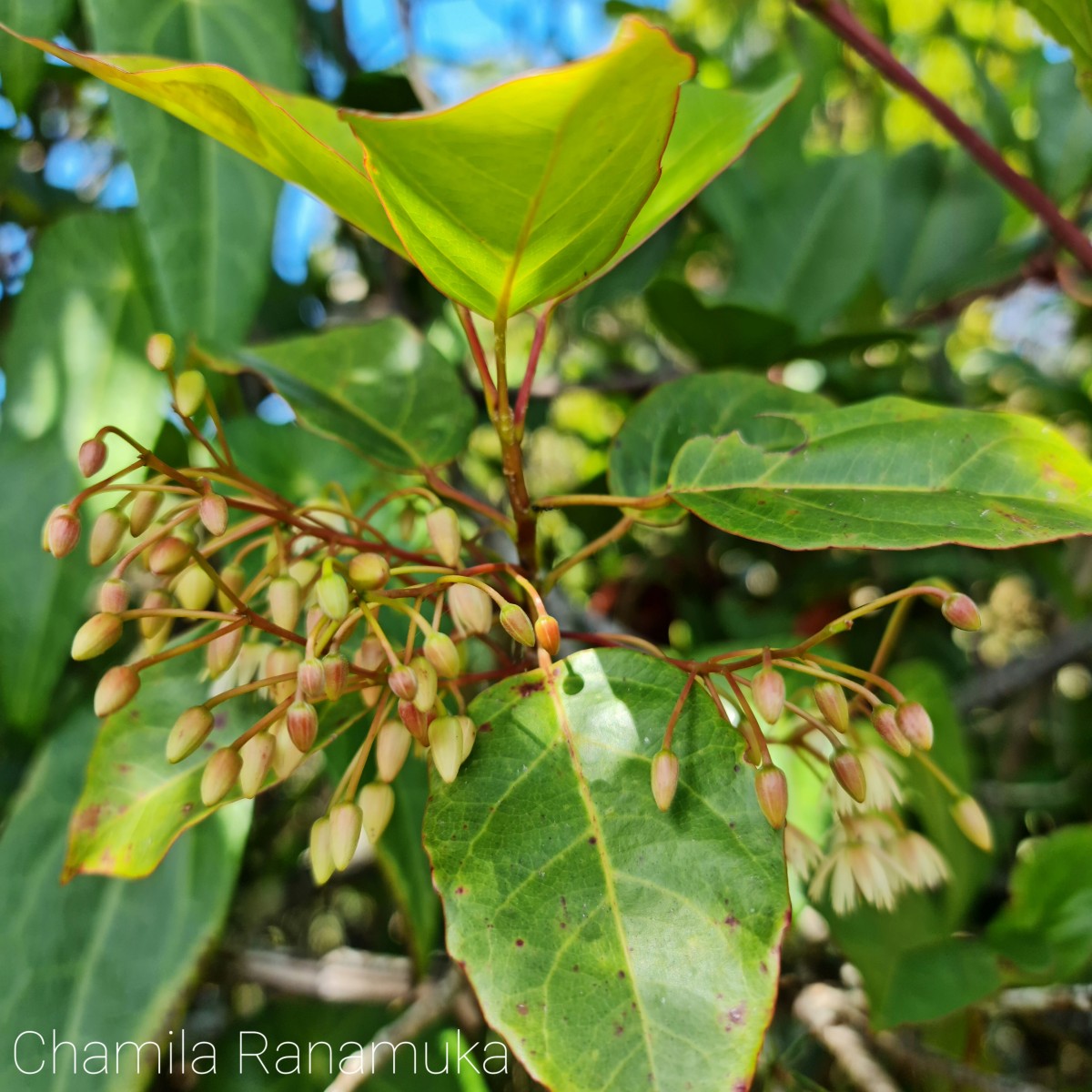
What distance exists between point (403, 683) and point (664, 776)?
0.13 m

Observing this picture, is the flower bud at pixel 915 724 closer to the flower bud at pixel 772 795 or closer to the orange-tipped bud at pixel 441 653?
the flower bud at pixel 772 795

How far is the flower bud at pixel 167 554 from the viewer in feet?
1.66

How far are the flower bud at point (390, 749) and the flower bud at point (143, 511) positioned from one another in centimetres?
19

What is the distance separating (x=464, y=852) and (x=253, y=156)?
38 centimetres

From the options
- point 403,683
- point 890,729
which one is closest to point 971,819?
point 890,729

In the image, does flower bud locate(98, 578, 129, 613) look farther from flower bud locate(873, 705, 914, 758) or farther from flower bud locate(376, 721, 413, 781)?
flower bud locate(873, 705, 914, 758)

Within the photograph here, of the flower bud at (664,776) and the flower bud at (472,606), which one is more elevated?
the flower bud at (664,776)

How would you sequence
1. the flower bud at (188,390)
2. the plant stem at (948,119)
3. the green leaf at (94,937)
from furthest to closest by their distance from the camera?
the plant stem at (948,119) < the green leaf at (94,937) < the flower bud at (188,390)

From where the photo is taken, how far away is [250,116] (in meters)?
0.45

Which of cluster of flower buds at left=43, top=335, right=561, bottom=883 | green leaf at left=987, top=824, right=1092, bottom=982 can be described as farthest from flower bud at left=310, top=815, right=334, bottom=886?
green leaf at left=987, top=824, right=1092, bottom=982

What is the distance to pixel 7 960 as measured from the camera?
0.70m

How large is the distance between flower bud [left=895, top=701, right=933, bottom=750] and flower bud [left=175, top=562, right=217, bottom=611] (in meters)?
0.41

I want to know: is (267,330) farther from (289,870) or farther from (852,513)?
(852,513)

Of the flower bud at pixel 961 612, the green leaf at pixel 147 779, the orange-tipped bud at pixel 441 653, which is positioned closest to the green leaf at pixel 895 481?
the flower bud at pixel 961 612
